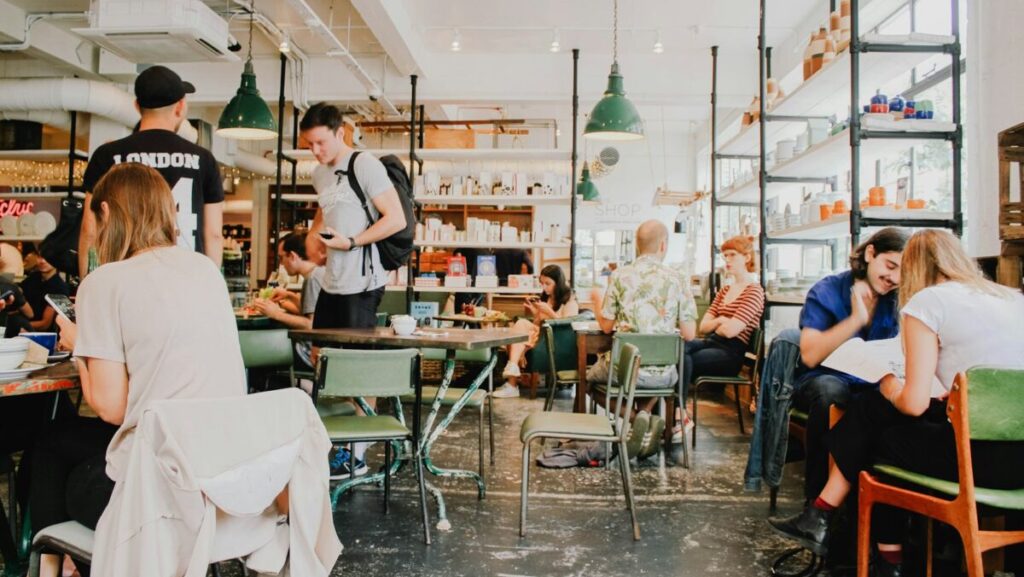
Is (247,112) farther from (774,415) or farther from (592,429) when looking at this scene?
(774,415)

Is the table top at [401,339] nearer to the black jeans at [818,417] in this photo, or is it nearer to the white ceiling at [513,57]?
the black jeans at [818,417]

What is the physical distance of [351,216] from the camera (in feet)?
11.1

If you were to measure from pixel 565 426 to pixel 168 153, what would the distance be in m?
1.89

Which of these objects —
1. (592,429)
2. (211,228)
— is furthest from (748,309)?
(211,228)

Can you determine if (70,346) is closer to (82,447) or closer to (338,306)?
(82,447)

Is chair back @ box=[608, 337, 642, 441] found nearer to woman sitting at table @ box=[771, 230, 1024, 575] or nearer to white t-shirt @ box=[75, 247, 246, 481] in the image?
woman sitting at table @ box=[771, 230, 1024, 575]

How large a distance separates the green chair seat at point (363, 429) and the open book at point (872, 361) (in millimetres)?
1598

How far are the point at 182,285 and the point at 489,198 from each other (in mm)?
6498

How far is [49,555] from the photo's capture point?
5.41ft

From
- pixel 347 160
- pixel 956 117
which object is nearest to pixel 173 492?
pixel 347 160

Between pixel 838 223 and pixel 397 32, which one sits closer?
pixel 838 223

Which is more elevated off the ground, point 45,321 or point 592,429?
point 45,321

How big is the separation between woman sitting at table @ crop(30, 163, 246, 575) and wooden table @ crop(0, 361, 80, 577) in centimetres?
12

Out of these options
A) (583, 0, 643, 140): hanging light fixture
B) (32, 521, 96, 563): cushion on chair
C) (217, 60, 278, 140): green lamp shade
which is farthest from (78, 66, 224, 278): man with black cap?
(217, 60, 278, 140): green lamp shade
